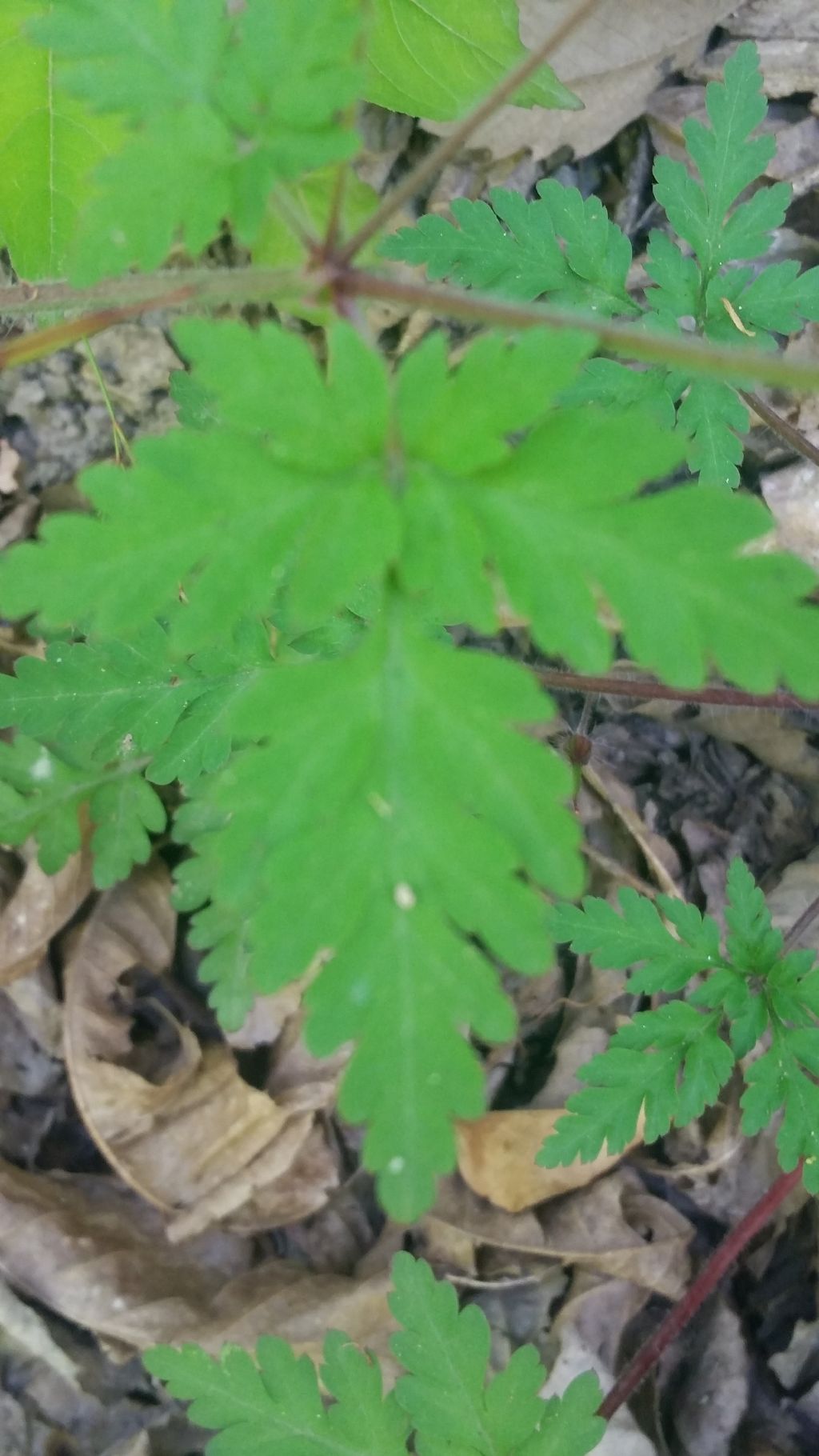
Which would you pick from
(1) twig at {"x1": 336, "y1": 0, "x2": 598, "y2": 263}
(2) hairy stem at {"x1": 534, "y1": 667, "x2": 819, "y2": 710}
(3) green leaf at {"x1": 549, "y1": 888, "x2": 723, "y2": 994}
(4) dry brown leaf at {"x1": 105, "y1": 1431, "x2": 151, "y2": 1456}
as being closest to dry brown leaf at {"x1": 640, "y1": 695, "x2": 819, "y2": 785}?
(2) hairy stem at {"x1": 534, "y1": 667, "x2": 819, "y2": 710}

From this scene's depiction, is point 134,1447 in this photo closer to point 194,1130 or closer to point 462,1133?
point 194,1130

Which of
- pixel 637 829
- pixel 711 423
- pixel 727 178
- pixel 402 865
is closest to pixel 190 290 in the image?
pixel 402 865

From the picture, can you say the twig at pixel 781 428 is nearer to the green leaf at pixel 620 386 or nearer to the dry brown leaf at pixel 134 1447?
the green leaf at pixel 620 386

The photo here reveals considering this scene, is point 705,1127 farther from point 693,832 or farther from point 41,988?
point 41,988

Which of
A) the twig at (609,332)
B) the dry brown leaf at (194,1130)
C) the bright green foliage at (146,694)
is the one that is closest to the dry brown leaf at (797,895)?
the dry brown leaf at (194,1130)

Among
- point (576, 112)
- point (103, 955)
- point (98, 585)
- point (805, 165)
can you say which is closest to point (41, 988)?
point (103, 955)
